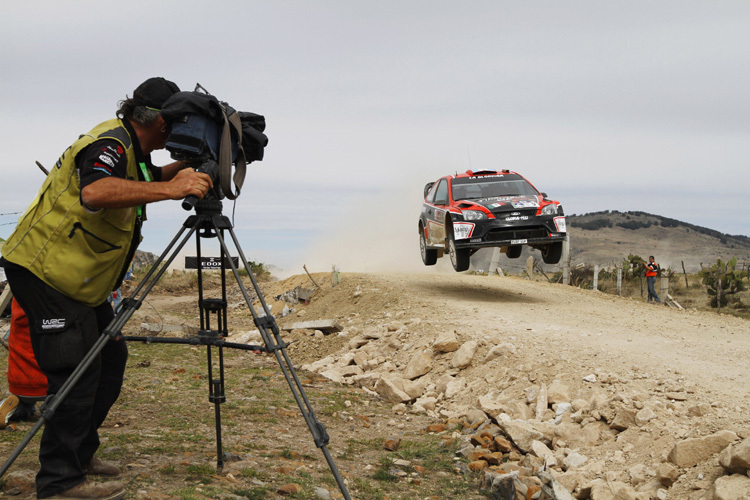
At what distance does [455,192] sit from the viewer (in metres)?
12.4

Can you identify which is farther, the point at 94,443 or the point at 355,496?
the point at 355,496

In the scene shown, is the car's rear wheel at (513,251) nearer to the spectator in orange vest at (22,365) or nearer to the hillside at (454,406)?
the hillside at (454,406)

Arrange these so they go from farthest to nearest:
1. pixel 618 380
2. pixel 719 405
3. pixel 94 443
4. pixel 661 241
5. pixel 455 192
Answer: pixel 661 241
pixel 455 192
pixel 618 380
pixel 719 405
pixel 94 443

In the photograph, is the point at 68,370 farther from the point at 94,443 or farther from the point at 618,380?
the point at 618,380

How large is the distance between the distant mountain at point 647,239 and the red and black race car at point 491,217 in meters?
74.4

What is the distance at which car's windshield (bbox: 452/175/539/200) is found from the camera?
484 inches

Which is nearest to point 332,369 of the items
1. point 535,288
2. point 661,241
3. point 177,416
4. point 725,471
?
point 177,416

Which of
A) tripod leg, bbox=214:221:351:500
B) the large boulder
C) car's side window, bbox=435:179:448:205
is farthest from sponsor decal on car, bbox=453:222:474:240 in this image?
tripod leg, bbox=214:221:351:500

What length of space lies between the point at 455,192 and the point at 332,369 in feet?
15.2

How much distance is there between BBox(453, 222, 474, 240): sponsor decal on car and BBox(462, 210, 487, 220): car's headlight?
116 millimetres

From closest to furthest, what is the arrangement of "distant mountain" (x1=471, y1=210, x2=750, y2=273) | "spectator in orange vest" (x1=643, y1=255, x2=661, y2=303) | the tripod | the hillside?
the tripod < the hillside < "spectator in orange vest" (x1=643, y1=255, x2=661, y2=303) < "distant mountain" (x1=471, y1=210, x2=750, y2=273)

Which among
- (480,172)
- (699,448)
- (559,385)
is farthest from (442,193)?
(699,448)

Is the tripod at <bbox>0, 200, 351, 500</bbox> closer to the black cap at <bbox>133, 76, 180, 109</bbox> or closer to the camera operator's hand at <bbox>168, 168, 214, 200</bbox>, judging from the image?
A: the camera operator's hand at <bbox>168, 168, 214, 200</bbox>

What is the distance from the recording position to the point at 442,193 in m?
12.8
